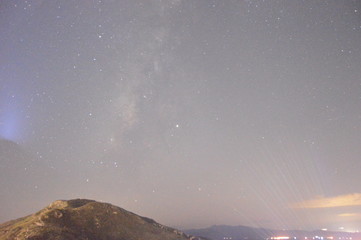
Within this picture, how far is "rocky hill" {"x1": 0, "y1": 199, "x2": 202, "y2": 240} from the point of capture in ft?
117

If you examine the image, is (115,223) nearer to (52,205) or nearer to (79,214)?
(79,214)

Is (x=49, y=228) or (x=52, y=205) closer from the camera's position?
(x=49, y=228)

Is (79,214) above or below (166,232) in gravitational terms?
above

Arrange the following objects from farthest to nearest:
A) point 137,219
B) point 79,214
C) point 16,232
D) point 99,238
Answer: point 137,219, point 79,214, point 99,238, point 16,232

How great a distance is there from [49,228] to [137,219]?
20969 mm

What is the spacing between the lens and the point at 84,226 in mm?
41938

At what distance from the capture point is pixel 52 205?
50.1 meters

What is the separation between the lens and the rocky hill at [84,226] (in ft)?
117

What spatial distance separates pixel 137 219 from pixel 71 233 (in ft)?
60.0

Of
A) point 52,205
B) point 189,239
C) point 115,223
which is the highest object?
point 52,205

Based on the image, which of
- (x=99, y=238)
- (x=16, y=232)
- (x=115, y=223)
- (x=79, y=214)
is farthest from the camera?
(x=115, y=223)

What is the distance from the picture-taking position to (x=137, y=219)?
54562mm

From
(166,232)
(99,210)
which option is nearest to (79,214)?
(99,210)

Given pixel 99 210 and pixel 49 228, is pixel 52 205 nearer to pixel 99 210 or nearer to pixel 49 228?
pixel 99 210
